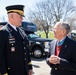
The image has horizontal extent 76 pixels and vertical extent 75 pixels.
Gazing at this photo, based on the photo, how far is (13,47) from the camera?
3729mm

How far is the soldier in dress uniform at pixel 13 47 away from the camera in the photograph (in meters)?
3.62

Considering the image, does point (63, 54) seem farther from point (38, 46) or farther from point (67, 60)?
point (38, 46)

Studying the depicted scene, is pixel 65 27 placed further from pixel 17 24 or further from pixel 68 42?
pixel 17 24

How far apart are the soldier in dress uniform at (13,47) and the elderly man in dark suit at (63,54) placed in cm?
45

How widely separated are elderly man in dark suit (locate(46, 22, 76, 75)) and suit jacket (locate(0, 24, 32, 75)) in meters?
0.44

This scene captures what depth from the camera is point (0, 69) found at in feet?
11.8

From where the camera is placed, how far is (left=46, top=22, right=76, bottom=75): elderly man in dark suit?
356 cm

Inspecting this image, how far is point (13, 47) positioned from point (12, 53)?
9 cm

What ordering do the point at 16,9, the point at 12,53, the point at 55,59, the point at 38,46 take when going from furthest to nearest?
the point at 38,46 < the point at 16,9 < the point at 12,53 < the point at 55,59

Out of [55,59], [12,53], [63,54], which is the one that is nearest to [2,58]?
[12,53]

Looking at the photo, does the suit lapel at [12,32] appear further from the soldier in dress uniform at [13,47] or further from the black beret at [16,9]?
the black beret at [16,9]

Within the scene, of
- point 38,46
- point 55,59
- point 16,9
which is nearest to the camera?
point 55,59

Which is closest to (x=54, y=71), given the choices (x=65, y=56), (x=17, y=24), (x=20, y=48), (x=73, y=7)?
(x=65, y=56)

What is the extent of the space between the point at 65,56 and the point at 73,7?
106 feet
